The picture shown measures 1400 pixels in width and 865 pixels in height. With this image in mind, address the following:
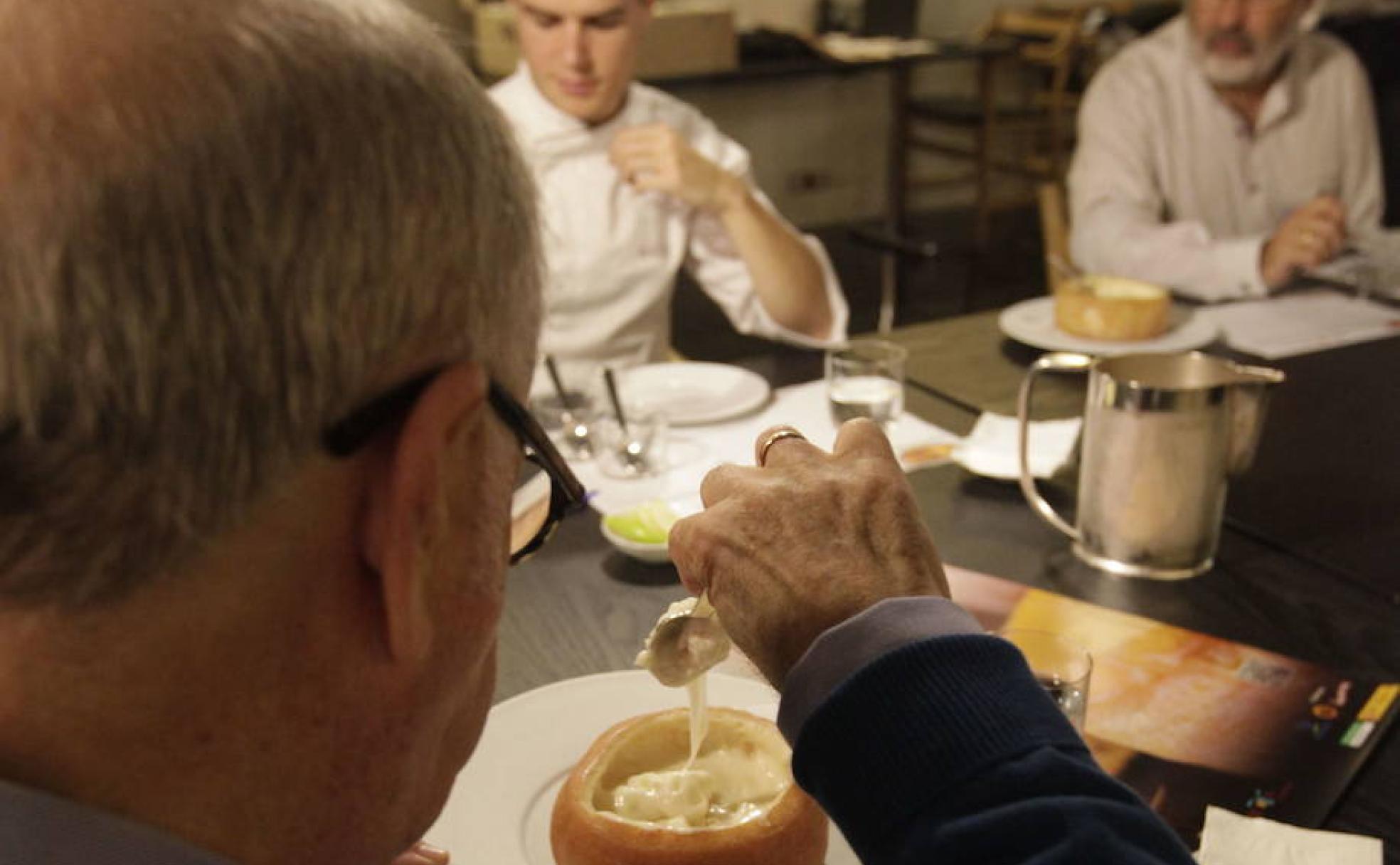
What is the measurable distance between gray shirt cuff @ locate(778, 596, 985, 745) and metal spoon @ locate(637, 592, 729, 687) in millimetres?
135

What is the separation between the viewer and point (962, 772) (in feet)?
1.83

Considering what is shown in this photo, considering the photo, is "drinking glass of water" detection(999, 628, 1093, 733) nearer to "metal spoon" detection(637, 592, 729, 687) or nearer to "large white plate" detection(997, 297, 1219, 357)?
"metal spoon" detection(637, 592, 729, 687)

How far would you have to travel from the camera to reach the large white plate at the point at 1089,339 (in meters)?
1.81

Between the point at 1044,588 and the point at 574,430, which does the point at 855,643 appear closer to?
the point at 1044,588

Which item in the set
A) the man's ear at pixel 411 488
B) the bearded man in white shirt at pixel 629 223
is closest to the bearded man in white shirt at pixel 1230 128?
the bearded man in white shirt at pixel 629 223

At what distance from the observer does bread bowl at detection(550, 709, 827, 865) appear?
0.69 m

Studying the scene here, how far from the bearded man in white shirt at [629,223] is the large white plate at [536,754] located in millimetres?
1216

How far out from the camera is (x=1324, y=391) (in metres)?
1.64

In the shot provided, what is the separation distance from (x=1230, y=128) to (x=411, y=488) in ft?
9.14

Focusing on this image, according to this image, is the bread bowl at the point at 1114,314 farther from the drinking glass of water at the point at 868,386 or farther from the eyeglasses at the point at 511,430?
the eyeglasses at the point at 511,430

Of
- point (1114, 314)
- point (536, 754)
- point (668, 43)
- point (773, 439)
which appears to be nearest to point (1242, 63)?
point (1114, 314)

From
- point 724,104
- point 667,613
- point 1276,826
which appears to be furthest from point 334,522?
point 724,104

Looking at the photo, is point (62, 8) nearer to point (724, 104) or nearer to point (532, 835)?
point (532, 835)

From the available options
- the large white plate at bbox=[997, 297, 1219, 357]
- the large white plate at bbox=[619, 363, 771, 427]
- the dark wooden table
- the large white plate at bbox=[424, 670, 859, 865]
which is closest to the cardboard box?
the large white plate at bbox=[997, 297, 1219, 357]
